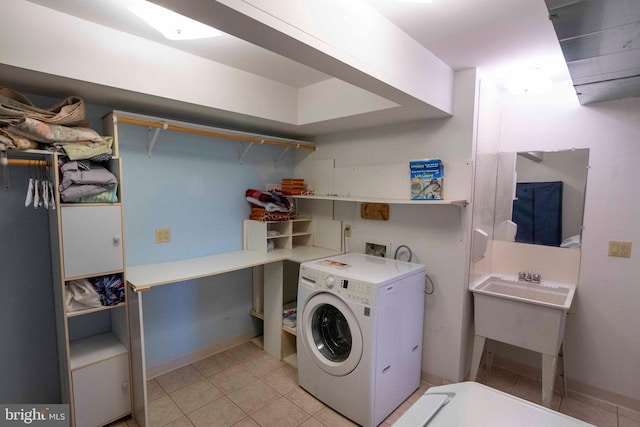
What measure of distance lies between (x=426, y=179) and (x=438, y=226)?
1.21 ft

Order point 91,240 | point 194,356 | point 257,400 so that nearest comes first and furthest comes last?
point 91,240 → point 257,400 → point 194,356

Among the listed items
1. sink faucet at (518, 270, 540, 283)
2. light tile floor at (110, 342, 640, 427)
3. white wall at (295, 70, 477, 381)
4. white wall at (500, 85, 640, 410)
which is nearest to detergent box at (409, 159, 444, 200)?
white wall at (295, 70, 477, 381)

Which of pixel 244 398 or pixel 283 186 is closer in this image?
pixel 244 398

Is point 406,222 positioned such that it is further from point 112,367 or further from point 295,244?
point 112,367

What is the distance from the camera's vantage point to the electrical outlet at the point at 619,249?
6.89ft

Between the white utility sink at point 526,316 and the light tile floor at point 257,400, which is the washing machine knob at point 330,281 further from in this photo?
the white utility sink at point 526,316

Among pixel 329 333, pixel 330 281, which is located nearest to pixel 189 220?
pixel 330 281

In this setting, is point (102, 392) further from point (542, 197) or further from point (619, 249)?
point (619, 249)

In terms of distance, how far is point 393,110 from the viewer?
2.14 metres

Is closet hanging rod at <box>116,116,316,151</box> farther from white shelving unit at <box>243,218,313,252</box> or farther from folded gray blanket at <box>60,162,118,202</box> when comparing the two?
white shelving unit at <box>243,218,313,252</box>

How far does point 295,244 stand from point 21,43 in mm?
2464

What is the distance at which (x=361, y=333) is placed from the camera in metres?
1.96

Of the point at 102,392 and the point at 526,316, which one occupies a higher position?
the point at 526,316

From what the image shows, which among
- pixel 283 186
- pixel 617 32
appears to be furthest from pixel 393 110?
pixel 283 186
